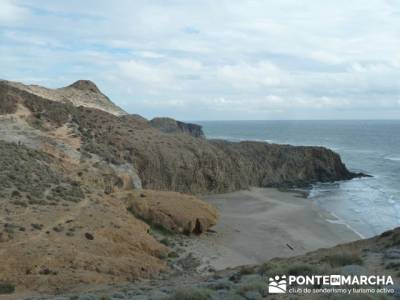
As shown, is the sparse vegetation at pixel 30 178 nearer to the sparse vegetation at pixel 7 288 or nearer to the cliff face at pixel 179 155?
the cliff face at pixel 179 155

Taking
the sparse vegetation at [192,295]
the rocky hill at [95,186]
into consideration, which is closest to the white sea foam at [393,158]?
the rocky hill at [95,186]

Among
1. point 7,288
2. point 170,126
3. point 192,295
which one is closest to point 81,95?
point 170,126

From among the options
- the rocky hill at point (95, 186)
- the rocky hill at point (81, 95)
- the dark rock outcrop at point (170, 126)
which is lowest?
the rocky hill at point (95, 186)

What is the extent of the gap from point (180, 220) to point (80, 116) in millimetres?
22735

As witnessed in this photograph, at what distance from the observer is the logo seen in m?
12.0

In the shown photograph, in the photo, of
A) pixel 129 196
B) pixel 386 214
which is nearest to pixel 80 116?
pixel 129 196

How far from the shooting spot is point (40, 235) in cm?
2188

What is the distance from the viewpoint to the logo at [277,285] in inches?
471

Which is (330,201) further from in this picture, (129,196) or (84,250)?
(84,250)

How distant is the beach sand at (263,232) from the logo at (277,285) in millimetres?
13030

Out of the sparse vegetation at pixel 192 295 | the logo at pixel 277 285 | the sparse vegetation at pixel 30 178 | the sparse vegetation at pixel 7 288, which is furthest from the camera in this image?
the sparse vegetation at pixel 30 178

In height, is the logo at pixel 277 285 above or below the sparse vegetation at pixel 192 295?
above

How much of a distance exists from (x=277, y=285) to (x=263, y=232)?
2337 centimetres

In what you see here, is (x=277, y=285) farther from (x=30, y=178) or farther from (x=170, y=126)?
(x=170, y=126)
